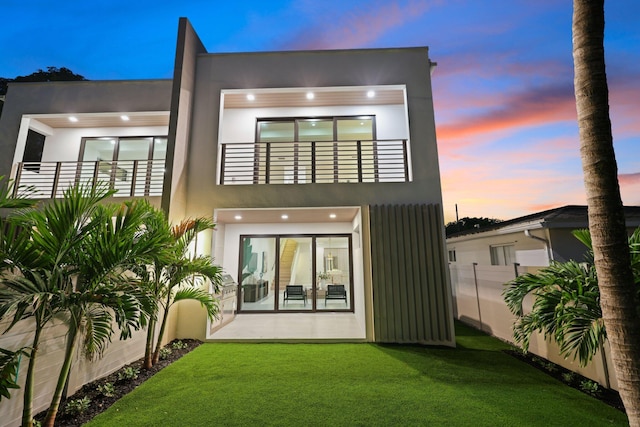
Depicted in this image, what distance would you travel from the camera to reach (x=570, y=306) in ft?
10.7

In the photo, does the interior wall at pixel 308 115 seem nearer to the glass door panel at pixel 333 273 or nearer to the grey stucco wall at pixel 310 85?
the grey stucco wall at pixel 310 85

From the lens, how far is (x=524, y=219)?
7.43 m

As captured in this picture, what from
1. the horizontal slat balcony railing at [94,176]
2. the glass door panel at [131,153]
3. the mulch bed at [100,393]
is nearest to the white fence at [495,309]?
the mulch bed at [100,393]

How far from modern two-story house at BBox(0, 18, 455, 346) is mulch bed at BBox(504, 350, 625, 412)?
1.20m

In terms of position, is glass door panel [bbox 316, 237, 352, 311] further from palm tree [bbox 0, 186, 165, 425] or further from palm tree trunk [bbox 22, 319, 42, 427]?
palm tree trunk [bbox 22, 319, 42, 427]

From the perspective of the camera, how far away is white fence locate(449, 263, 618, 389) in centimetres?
345

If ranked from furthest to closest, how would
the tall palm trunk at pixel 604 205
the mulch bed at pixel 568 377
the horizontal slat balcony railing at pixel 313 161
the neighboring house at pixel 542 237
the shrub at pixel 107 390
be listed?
the neighboring house at pixel 542 237, the horizontal slat balcony railing at pixel 313 161, the shrub at pixel 107 390, the mulch bed at pixel 568 377, the tall palm trunk at pixel 604 205

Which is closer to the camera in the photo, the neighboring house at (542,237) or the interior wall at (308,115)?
the neighboring house at (542,237)

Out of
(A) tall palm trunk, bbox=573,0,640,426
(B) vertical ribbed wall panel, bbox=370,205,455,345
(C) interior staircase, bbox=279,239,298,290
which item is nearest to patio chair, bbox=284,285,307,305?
(C) interior staircase, bbox=279,239,298,290

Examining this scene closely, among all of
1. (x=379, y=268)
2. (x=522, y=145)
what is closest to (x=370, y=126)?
(x=379, y=268)

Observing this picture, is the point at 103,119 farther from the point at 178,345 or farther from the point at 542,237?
the point at 542,237

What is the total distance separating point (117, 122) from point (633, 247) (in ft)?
37.6

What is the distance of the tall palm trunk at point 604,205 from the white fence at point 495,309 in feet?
8.40

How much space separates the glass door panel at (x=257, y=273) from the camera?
8.31m
